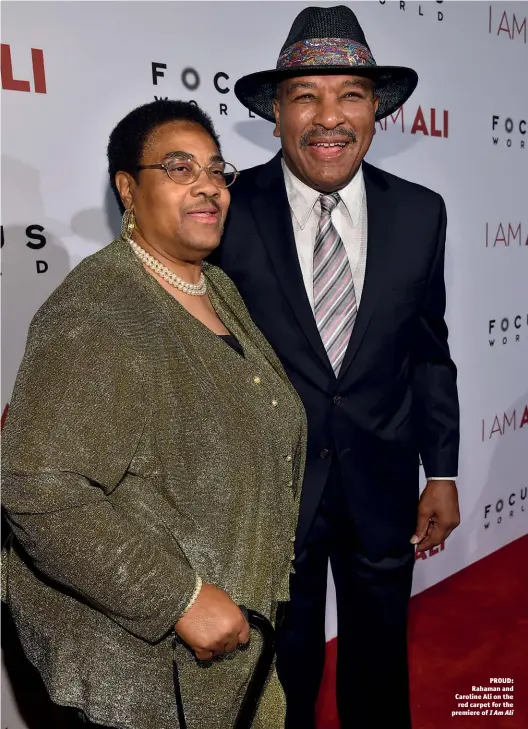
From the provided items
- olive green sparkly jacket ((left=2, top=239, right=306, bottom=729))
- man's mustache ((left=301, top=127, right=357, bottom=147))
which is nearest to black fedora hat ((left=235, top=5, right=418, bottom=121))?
man's mustache ((left=301, top=127, right=357, bottom=147))

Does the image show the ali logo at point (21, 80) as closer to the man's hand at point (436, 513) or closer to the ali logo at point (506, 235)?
the man's hand at point (436, 513)

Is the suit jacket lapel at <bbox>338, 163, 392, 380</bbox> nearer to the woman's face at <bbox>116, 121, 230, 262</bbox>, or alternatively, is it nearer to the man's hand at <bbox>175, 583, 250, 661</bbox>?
the woman's face at <bbox>116, 121, 230, 262</bbox>

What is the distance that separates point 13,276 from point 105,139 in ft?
1.62

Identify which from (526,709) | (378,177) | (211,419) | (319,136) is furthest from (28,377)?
(526,709)

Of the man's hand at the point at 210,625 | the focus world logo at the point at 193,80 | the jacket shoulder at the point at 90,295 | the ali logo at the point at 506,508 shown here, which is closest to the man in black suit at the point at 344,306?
the focus world logo at the point at 193,80

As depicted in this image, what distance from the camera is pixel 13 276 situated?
2043 millimetres

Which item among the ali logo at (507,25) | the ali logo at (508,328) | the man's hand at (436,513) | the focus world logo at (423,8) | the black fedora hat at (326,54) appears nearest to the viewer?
the black fedora hat at (326,54)

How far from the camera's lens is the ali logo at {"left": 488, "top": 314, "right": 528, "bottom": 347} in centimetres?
374

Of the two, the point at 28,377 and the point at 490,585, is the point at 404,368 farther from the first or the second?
the point at 490,585

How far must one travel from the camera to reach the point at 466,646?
3062 millimetres

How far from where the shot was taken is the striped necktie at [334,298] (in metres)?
1.96

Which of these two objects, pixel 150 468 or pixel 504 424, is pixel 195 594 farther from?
pixel 504 424

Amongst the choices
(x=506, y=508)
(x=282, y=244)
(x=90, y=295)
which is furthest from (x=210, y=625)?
(x=506, y=508)

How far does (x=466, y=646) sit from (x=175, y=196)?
2.40m
